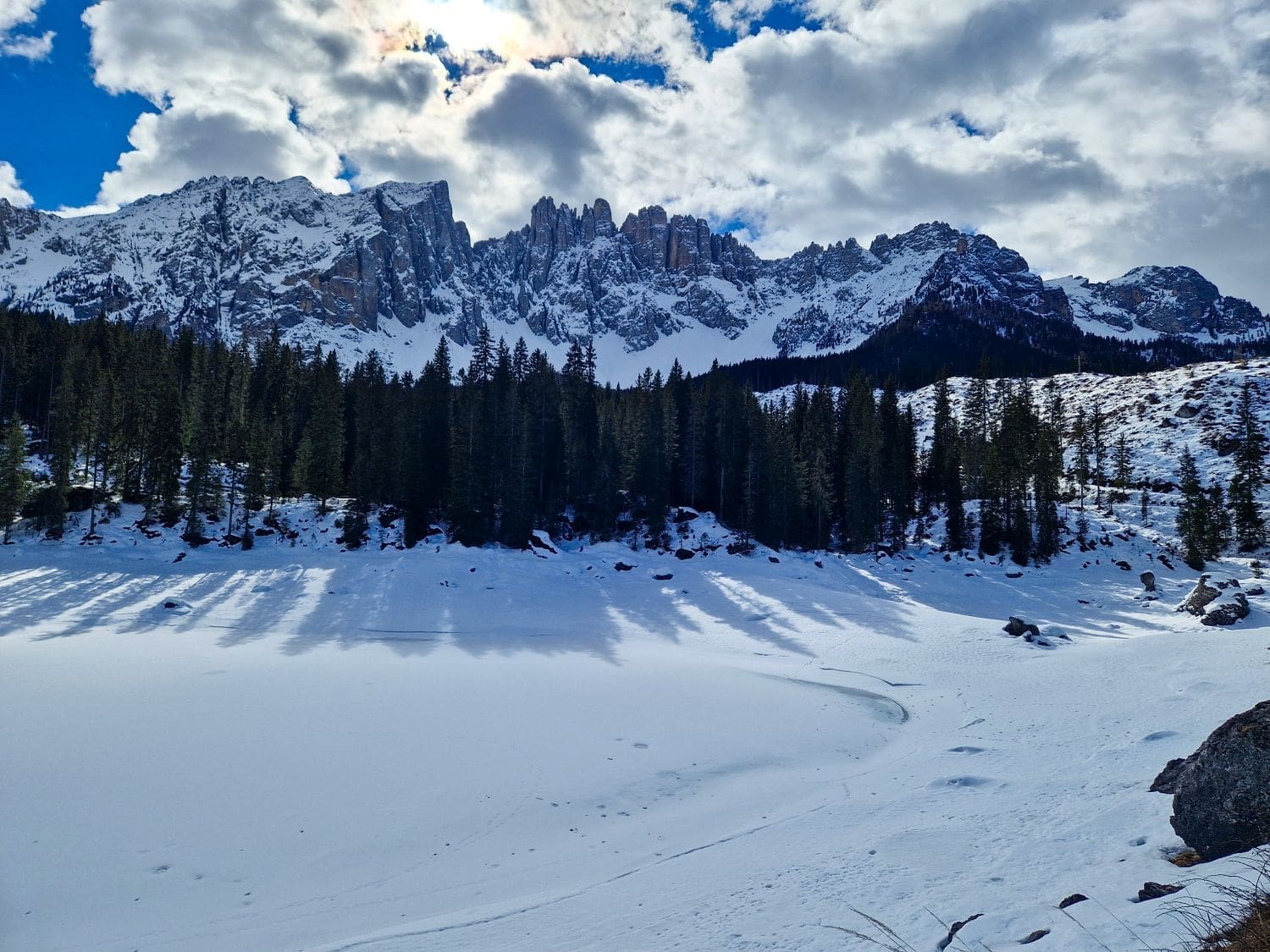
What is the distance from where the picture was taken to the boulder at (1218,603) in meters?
27.1

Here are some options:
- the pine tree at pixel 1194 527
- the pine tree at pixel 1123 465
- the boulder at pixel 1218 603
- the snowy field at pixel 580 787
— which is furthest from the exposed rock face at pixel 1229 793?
the pine tree at pixel 1123 465

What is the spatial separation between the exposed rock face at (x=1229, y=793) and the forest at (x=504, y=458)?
41731 mm

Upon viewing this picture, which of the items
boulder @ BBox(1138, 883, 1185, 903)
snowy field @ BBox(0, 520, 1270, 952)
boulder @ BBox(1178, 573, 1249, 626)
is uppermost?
boulder @ BBox(1138, 883, 1185, 903)

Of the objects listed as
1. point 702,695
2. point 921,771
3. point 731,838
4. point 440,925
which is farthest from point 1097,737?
point 440,925

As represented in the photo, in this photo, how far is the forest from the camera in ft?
151

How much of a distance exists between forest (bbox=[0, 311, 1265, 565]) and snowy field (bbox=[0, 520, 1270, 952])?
22808 mm

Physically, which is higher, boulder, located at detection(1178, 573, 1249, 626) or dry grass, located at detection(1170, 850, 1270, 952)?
dry grass, located at detection(1170, 850, 1270, 952)

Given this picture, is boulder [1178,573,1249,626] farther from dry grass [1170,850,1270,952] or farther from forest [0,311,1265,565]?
dry grass [1170,850,1270,952]

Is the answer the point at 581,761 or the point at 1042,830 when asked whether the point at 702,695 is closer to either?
the point at 581,761

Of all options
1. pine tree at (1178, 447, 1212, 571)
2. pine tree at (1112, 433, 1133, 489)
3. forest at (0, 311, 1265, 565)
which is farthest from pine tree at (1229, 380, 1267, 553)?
pine tree at (1112, 433, 1133, 489)

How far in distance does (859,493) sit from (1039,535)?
14.0 m

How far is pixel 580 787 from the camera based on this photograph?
9852mm

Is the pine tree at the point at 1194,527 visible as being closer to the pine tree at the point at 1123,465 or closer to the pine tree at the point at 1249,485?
the pine tree at the point at 1249,485

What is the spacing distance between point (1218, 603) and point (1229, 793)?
32.1 m
